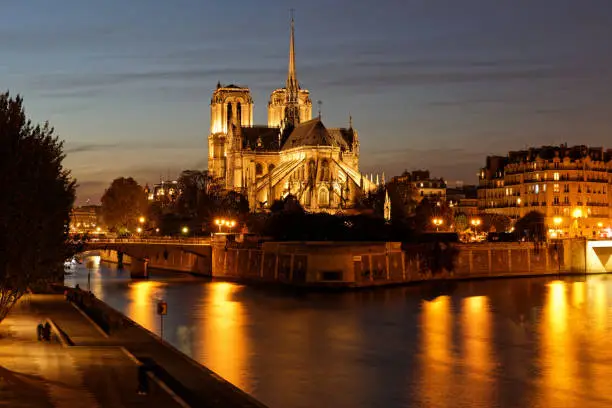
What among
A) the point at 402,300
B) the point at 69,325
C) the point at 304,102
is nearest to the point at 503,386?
the point at 69,325

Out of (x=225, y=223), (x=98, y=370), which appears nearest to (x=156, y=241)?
(x=225, y=223)

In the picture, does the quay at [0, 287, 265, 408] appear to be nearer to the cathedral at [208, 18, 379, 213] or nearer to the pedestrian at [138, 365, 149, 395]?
the pedestrian at [138, 365, 149, 395]

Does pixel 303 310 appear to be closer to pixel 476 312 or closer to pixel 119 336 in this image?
pixel 476 312

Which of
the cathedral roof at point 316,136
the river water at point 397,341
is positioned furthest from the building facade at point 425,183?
the river water at point 397,341

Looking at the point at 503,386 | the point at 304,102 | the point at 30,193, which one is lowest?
the point at 503,386

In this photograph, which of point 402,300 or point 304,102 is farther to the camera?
point 304,102

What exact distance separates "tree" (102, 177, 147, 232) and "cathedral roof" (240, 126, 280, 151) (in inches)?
654

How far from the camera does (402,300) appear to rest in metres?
56.2

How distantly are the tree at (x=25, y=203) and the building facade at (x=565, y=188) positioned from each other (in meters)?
77.9

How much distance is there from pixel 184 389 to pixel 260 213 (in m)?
84.4

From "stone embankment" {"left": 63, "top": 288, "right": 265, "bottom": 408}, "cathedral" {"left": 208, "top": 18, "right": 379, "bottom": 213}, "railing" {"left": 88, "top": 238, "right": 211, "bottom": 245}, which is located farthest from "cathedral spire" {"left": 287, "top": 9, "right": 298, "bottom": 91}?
"stone embankment" {"left": 63, "top": 288, "right": 265, "bottom": 408}

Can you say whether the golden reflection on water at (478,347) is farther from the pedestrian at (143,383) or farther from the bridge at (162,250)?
the bridge at (162,250)

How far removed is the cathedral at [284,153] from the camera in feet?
371

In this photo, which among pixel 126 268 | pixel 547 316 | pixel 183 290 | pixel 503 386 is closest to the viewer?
pixel 503 386
